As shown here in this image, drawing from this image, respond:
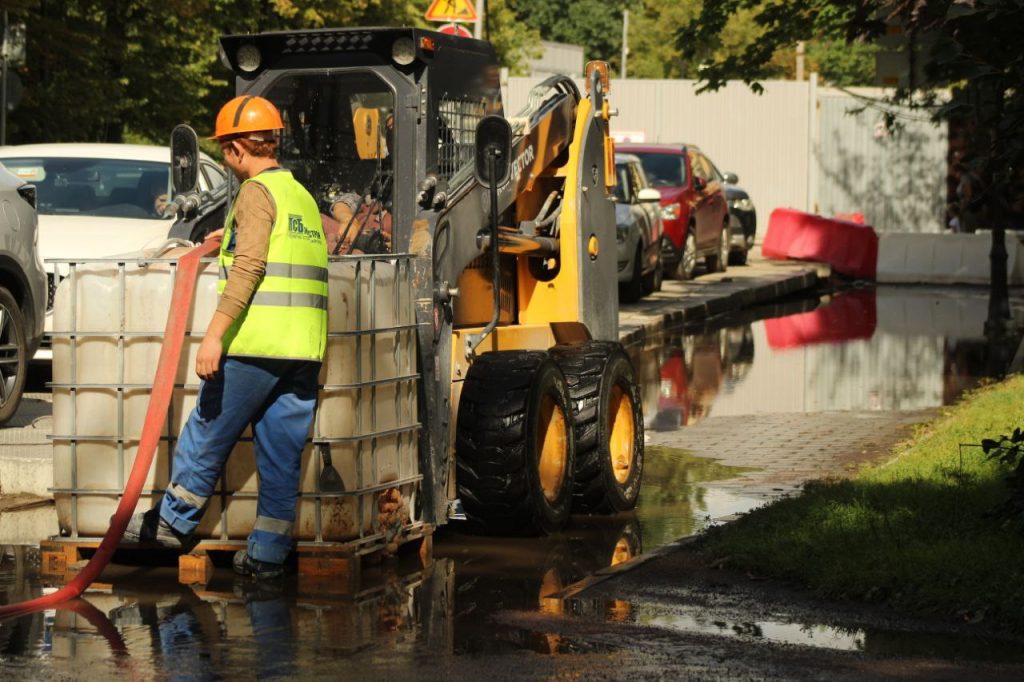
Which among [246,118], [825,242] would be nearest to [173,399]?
[246,118]

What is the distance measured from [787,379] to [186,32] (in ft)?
44.7

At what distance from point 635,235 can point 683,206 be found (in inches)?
147

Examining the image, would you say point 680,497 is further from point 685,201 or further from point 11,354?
point 685,201

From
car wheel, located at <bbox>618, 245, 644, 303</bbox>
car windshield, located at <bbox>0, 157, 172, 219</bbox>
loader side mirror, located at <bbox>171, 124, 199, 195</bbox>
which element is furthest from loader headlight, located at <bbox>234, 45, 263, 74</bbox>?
car wheel, located at <bbox>618, 245, 644, 303</bbox>

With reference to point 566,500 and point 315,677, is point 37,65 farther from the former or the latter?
point 315,677

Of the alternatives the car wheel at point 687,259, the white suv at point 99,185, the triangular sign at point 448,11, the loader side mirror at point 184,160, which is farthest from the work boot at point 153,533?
the car wheel at point 687,259

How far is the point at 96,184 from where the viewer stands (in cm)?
1553

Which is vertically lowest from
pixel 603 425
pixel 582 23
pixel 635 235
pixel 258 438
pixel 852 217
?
pixel 603 425

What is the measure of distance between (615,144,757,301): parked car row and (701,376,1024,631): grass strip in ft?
45.5

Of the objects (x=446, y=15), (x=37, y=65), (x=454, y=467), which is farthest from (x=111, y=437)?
(x=37, y=65)

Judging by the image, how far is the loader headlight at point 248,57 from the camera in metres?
9.44

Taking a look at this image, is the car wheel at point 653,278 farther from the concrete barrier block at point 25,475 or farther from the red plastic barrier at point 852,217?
the concrete barrier block at point 25,475

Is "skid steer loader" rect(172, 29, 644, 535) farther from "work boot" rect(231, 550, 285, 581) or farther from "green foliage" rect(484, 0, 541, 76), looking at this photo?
"green foliage" rect(484, 0, 541, 76)

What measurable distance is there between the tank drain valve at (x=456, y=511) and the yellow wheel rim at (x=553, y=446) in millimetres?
461
